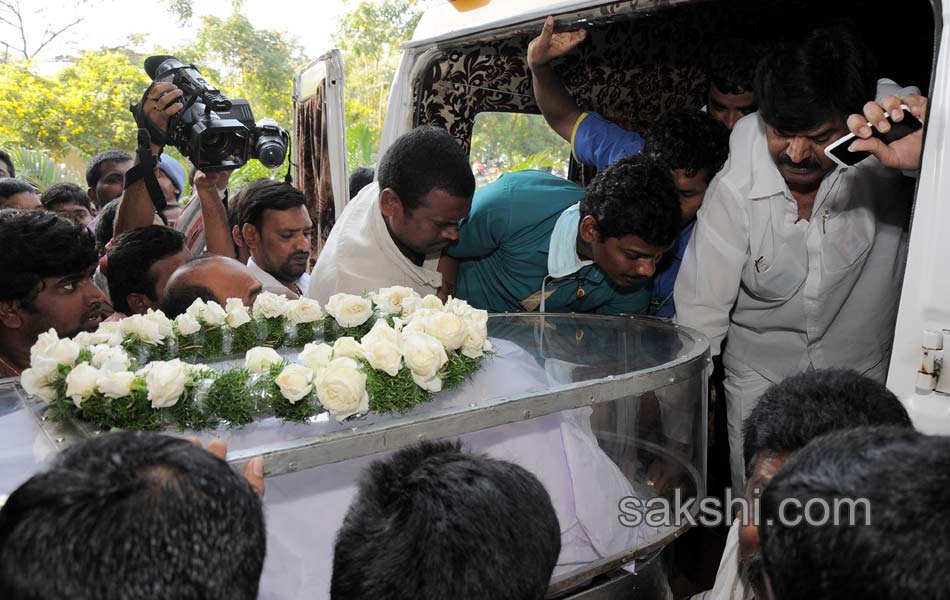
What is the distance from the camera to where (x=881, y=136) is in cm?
225

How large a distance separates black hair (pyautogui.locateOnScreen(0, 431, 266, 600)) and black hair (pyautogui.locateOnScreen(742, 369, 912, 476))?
3.83 feet

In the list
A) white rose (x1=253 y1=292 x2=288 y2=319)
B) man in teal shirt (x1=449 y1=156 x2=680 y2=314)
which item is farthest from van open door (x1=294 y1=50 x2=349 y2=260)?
white rose (x1=253 y1=292 x2=288 y2=319)

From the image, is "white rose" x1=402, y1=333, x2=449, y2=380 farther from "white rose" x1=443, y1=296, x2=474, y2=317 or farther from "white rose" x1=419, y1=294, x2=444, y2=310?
"white rose" x1=419, y1=294, x2=444, y2=310

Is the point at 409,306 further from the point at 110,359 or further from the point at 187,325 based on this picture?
the point at 110,359

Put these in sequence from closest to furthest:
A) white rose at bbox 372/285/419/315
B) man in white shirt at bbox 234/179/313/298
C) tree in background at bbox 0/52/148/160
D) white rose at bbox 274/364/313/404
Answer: white rose at bbox 274/364/313/404 → white rose at bbox 372/285/419/315 → man in white shirt at bbox 234/179/313/298 → tree in background at bbox 0/52/148/160

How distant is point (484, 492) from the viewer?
1189 millimetres

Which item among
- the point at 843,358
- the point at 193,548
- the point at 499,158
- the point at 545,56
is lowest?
the point at 499,158

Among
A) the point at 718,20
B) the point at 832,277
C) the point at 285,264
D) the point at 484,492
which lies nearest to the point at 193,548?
the point at 484,492

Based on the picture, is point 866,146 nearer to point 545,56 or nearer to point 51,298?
point 545,56

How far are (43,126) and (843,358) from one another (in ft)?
57.4

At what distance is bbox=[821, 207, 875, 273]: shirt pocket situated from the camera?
8.86 feet

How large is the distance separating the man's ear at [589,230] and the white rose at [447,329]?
94 centimetres

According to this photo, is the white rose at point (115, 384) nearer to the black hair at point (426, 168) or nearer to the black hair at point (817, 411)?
the black hair at point (817, 411)

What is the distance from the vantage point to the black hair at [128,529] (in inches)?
35.5
